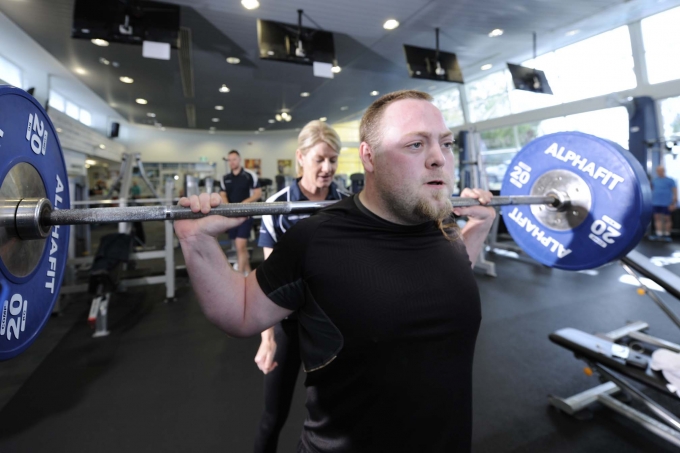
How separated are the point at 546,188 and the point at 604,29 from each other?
661 cm

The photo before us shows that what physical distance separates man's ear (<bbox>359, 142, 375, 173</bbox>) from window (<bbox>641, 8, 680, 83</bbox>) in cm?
731

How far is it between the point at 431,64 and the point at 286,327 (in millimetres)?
5508

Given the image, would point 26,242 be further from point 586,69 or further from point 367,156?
point 586,69

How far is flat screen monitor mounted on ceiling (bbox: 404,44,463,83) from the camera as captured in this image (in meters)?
5.43

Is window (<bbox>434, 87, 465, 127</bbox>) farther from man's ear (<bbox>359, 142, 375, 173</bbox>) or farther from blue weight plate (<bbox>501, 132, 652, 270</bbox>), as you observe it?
man's ear (<bbox>359, 142, 375, 173</bbox>)

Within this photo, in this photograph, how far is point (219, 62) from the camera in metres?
6.37

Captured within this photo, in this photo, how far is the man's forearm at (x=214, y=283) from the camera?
0.74 m

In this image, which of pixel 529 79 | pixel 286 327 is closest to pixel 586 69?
Answer: pixel 529 79

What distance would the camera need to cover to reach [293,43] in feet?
15.1

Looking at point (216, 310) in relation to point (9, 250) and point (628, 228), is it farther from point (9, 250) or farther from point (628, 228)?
point (628, 228)

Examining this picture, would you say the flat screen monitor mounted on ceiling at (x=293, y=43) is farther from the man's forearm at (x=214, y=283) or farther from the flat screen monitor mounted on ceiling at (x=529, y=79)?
the man's forearm at (x=214, y=283)

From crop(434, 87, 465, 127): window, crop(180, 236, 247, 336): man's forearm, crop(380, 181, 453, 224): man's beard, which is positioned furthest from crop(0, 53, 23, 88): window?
crop(434, 87, 465, 127): window

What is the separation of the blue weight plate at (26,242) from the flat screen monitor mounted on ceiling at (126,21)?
3.36 m

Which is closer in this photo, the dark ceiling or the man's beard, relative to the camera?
the man's beard
